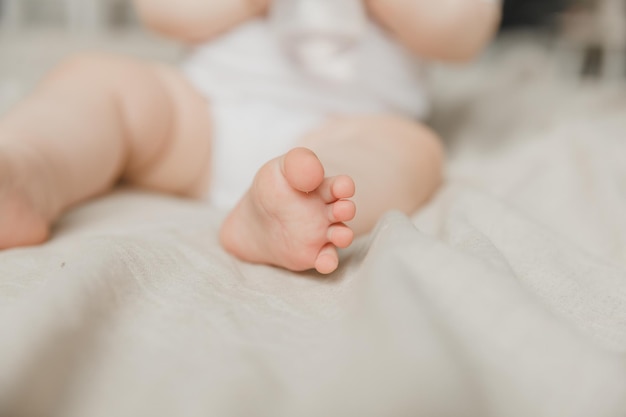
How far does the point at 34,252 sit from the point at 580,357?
43 centimetres

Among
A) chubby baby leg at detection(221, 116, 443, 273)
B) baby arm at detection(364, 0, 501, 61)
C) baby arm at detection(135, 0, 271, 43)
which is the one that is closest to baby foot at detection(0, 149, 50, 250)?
chubby baby leg at detection(221, 116, 443, 273)

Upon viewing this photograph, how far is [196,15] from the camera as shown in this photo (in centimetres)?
90

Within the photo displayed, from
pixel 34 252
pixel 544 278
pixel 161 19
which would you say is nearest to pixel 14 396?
pixel 34 252

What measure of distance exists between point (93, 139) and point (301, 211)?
0.32m

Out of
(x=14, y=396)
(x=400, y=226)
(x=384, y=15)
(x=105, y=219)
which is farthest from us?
(x=384, y=15)

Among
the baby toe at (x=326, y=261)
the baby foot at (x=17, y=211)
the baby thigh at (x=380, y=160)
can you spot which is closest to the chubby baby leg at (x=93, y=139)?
the baby foot at (x=17, y=211)

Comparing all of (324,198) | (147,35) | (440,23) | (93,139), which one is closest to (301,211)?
(324,198)

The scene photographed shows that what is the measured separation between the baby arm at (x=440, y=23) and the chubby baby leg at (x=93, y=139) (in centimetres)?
29

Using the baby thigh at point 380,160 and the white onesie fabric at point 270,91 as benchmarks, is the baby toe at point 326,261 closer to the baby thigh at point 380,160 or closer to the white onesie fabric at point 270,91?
the baby thigh at point 380,160

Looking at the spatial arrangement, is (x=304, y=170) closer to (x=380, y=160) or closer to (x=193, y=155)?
(x=380, y=160)

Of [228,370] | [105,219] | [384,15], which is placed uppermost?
[384,15]

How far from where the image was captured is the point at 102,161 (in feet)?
2.31

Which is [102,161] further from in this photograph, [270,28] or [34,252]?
[270,28]

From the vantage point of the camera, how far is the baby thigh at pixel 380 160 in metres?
0.61
